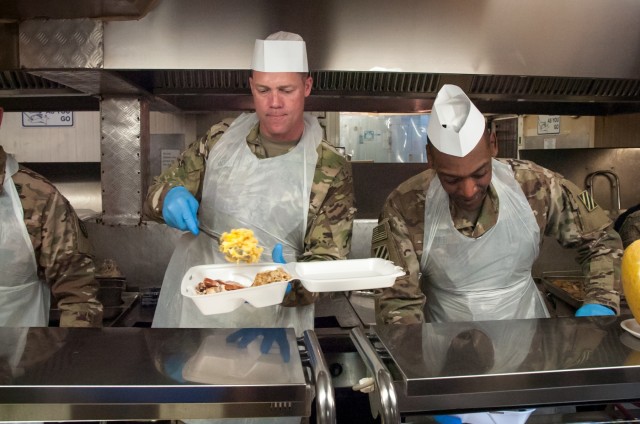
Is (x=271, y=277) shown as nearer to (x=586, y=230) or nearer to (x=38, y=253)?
(x=38, y=253)

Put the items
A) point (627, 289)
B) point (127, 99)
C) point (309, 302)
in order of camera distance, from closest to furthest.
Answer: point (627, 289), point (309, 302), point (127, 99)

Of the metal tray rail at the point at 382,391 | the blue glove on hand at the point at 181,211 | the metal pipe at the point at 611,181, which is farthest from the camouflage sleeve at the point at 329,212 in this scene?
the metal pipe at the point at 611,181

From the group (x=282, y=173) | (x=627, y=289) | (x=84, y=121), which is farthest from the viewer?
(x=84, y=121)

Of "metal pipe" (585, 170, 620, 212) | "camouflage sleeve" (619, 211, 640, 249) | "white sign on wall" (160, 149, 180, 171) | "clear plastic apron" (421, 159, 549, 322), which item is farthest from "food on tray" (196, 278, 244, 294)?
"white sign on wall" (160, 149, 180, 171)

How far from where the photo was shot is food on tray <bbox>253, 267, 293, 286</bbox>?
4.40 feet

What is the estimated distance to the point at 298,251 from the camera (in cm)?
203

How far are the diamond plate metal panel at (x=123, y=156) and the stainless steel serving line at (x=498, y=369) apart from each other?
1755 millimetres

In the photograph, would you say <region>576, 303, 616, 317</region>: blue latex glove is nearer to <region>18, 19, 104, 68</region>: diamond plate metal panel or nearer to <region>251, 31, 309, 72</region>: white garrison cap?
<region>251, 31, 309, 72</region>: white garrison cap

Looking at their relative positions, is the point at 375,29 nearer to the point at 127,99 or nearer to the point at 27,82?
the point at 127,99

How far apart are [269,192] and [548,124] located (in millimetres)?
4185

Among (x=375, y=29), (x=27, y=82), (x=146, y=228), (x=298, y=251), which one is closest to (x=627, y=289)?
(x=298, y=251)

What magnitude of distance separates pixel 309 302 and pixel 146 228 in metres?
1.17

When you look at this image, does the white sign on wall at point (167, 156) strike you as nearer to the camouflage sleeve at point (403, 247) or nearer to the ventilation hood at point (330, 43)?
the ventilation hood at point (330, 43)

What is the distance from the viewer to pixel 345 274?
1382mm
